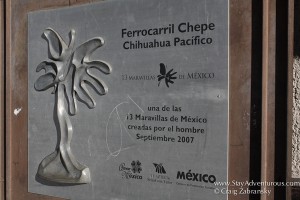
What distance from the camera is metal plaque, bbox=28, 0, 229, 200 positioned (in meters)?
2.94

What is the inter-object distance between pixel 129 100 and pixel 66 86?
625mm

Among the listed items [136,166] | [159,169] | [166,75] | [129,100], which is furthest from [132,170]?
[166,75]

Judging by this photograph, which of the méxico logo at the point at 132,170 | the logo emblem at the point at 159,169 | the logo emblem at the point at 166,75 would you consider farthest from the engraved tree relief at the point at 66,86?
the logo emblem at the point at 159,169

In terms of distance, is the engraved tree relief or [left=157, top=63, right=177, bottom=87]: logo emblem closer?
[left=157, top=63, right=177, bottom=87]: logo emblem

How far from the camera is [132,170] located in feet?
10.6

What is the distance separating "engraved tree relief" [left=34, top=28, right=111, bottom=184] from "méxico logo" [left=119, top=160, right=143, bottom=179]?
332 mm

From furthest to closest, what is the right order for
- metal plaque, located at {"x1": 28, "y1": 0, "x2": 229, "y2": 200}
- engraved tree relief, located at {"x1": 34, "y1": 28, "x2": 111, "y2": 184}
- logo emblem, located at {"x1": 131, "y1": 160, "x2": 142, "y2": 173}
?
engraved tree relief, located at {"x1": 34, "y1": 28, "x2": 111, "y2": 184} → logo emblem, located at {"x1": 131, "y1": 160, "x2": 142, "y2": 173} → metal plaque, located at {"x1": 28, "y1": 0, "x2": 229, "y2": 200}

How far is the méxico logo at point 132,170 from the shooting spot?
3205 millimetres

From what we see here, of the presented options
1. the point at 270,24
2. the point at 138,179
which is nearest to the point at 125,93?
the point at 138,179

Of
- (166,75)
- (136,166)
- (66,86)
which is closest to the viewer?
(166,75)

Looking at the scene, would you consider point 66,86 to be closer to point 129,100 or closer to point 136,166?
point 129,100

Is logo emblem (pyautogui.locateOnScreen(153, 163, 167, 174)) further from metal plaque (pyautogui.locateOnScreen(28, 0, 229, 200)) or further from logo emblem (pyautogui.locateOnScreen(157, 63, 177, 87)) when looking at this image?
logo emblem (pyautogui.locateOnScreen(157, 63, 177, 87))

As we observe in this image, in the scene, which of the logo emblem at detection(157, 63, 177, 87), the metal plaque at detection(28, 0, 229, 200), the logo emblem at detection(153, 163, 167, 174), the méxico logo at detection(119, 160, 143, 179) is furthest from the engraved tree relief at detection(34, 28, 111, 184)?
the logo emblem at detection(153, 163, 167, 174)

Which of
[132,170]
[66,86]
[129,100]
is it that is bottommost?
[132,170]
